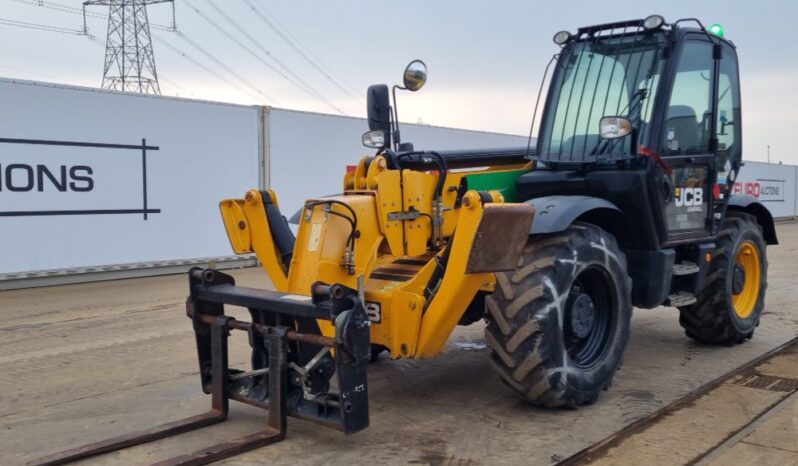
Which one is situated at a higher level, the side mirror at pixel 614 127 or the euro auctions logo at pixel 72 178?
the side mirror at pixel 614 127

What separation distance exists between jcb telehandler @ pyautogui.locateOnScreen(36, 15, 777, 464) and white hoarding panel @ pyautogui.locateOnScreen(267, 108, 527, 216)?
782 centimetres

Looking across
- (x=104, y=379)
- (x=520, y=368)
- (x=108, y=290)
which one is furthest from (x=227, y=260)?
(x=520, y=368)

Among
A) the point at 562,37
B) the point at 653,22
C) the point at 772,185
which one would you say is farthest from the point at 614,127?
the point at 772,185

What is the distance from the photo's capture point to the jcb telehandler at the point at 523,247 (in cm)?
422

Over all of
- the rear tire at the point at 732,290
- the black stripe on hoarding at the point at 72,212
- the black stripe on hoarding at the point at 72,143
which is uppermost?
the black stripe on hoarding at the point at 72,143

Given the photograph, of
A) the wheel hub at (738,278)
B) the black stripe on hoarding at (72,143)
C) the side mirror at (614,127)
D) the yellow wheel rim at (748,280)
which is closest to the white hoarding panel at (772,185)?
the yellow wheel rim at (748,280)

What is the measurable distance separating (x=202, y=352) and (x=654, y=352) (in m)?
3.92

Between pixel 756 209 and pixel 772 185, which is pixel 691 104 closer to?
pixel 756 209

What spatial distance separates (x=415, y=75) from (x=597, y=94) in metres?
1.72

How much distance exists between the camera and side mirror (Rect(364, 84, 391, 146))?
526 centimetres

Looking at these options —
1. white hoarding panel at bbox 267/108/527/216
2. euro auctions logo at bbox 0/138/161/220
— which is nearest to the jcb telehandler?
euro auctions logo at bbox 0/138/161/220

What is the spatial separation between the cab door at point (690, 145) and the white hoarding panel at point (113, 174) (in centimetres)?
837

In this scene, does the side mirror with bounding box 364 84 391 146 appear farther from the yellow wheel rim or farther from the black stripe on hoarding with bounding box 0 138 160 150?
the black stripe on hoarding with bounding box 0 138 160 150

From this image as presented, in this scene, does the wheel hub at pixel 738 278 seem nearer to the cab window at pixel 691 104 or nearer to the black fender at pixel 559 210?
the cab window at pixel 691 104
